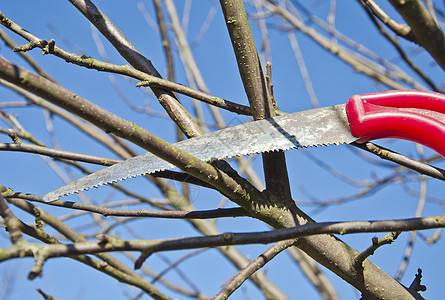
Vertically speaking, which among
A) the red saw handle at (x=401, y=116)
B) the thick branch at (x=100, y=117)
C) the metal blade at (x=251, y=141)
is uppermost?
the red saw handle at (x=401, y=116)

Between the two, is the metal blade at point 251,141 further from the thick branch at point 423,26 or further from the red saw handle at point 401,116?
the thick branch at point 423,26

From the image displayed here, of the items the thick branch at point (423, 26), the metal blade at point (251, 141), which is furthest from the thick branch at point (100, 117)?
the thick branch at point (423, 26)

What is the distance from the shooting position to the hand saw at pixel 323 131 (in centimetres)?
97

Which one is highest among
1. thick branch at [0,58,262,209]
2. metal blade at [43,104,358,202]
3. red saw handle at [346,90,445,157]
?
red saw handle at [346,90,445,157]

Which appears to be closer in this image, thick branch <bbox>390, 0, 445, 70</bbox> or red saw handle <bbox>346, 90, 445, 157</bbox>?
thick branch <bbox>390, 0, 445, 70</bbox>

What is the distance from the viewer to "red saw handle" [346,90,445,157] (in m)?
1.03

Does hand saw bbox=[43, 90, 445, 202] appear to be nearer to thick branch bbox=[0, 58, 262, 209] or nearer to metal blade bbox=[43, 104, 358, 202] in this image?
metal blade bbox=[43, 104, 358, 202]

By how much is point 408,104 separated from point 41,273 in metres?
0.92

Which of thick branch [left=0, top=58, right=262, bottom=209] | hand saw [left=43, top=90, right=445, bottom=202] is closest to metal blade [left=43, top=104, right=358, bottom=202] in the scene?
hand saw [left=43, top=90, right=445, bottom=202]

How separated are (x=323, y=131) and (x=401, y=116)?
20 cm

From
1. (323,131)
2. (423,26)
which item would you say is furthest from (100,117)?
(323,131)

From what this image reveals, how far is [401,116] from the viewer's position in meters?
1.06

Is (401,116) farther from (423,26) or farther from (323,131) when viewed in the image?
(423,26)

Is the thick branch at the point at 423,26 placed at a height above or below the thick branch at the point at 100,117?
above
